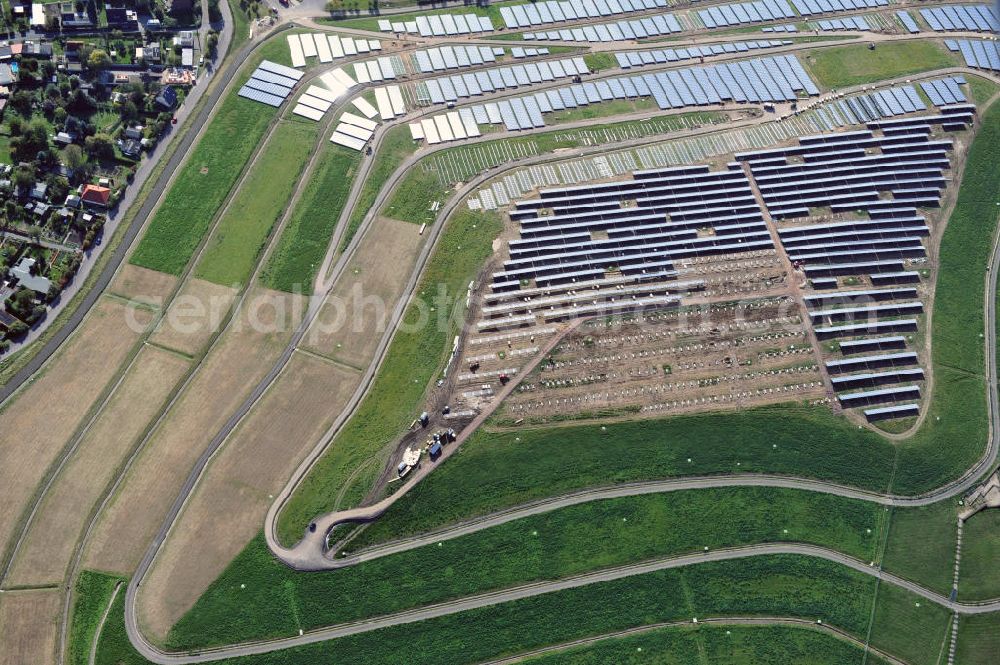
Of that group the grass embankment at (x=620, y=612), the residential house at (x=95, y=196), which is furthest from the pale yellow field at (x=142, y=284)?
the grass embankment at (x=620, y=612)

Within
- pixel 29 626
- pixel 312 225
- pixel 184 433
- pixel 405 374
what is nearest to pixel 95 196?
pixel 312 225

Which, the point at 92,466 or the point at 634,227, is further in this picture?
the point at 634,227

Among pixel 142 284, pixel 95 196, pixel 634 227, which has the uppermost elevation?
pixel 95 196

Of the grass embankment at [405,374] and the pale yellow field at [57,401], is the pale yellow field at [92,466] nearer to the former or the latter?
the pale yellow field at [57,401]

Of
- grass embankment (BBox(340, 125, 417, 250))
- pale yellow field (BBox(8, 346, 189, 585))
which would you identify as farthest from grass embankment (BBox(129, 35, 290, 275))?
grass embankment (BBox(340, 125, 417, 250))

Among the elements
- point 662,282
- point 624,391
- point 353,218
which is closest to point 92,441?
point 353,218

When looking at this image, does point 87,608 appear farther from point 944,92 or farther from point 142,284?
point 944,92

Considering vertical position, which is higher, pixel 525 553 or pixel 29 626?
pixel 29 626
